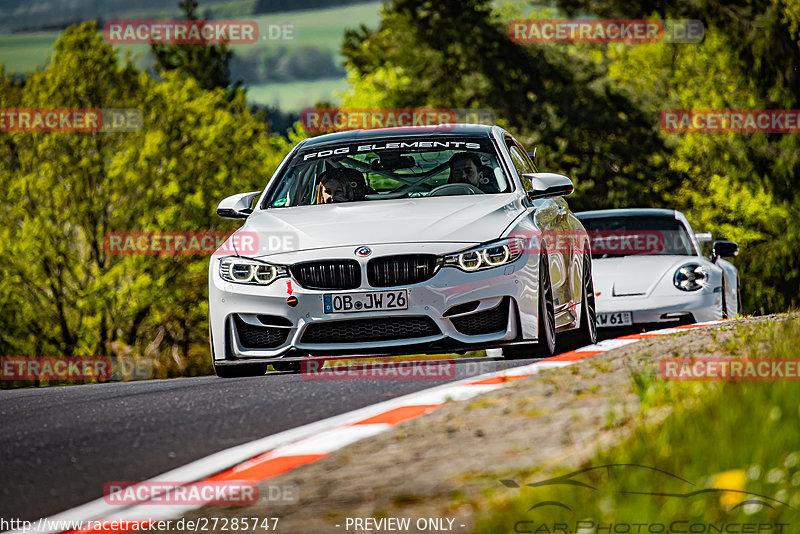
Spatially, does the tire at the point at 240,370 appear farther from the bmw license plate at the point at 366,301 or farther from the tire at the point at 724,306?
the tire at the point at 724,306

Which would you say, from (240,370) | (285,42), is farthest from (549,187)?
(285,42)

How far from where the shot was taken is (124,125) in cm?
3806

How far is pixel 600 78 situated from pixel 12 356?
856 inches

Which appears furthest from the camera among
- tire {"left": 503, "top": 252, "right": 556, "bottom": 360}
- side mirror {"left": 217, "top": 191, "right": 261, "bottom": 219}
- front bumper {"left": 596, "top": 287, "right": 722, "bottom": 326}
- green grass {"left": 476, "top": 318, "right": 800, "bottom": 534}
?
front bumper {"left": 596, "top": 287, "right": 722, "bottom": 326}

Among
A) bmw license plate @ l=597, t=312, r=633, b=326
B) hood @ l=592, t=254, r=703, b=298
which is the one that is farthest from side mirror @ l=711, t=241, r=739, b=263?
bmw license plate @ l=597, t=312, r=633, b=326

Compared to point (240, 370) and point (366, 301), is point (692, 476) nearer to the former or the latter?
point (366, 301)

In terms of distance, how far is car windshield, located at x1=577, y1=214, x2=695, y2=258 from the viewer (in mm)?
Answer: 13828

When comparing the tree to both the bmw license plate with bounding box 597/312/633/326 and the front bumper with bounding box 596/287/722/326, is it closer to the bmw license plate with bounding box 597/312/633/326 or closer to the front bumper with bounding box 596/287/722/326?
the bmw license plate with bounding box 597/312/633/326

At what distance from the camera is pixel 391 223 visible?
25.5ft

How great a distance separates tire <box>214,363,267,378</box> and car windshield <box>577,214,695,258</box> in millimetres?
6355

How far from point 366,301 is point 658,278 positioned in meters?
6.23

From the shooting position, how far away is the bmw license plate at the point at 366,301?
7402 millimetres

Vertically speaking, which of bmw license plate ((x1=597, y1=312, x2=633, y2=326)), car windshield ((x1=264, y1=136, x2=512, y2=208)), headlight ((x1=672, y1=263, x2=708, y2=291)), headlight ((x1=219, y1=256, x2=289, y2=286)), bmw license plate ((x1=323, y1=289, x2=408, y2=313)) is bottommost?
bmw license plate ((x1=597, y1=312, x2=633, y2=326))

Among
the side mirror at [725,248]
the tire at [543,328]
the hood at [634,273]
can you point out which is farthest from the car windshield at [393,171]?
the side mirror at [725,248]
